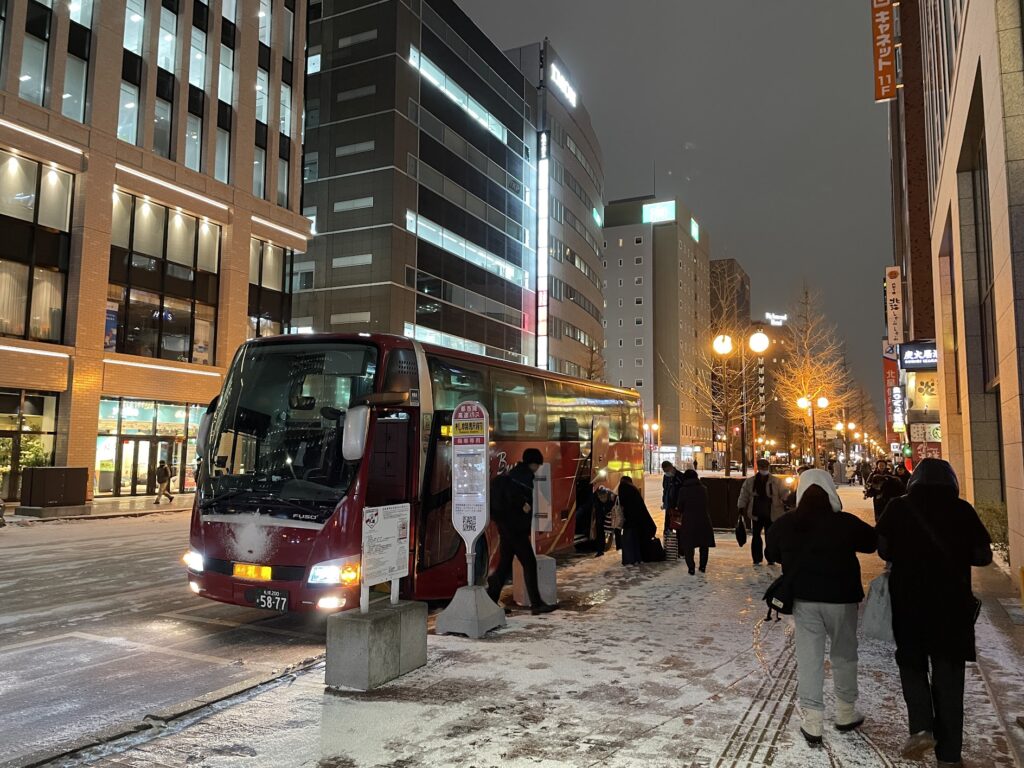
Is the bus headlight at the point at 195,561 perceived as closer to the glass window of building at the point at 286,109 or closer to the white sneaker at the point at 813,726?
the white sneaker at the point at 813,726

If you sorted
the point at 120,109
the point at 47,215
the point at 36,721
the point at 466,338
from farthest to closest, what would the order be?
1. the point at 466,338
2. the point at 120,109
3. the point at 47,215
4. the point at 36,721

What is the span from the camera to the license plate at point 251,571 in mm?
7562

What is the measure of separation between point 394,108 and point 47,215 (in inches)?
859

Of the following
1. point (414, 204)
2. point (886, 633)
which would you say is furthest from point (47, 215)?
point (886, 633)

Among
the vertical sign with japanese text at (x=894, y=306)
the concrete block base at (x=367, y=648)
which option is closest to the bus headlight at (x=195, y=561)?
the concrete block base at (x=367, y=648)

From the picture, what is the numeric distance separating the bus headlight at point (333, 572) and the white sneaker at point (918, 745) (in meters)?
5.20

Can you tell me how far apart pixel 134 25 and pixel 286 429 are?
2772 centimetres

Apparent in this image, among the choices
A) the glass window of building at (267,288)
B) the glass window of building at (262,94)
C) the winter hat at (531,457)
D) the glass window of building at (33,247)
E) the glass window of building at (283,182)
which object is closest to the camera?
the winter hat at (531,457)

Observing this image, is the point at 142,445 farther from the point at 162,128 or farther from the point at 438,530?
the point at 438,530

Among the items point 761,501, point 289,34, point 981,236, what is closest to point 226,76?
point 289,34

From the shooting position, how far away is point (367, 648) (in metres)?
6.01

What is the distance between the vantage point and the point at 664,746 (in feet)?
16.0

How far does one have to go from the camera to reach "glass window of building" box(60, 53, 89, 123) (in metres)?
25.8

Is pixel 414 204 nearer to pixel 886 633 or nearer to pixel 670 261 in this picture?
pixel 886 633
